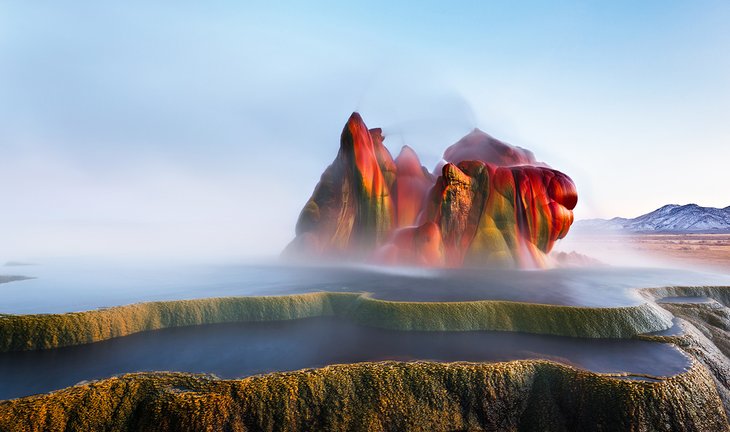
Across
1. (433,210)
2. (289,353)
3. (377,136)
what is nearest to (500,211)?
(433,210)

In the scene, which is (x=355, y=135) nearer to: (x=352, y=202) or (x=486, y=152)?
(x=352, y=202)

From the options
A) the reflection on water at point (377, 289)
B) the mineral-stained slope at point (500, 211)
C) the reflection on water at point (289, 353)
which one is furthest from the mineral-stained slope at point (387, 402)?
the mineral-stained slope at point (500, 211)

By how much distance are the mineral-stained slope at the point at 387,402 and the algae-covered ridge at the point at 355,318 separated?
24.2 feet

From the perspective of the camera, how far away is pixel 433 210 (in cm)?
5522

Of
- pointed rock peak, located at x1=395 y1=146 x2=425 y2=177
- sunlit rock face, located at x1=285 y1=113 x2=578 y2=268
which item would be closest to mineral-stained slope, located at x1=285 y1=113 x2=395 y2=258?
sunlit rock face, located at x1=285 y1=113 x2=578 y2=268

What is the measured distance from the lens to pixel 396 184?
63.6m

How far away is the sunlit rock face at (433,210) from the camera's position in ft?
173

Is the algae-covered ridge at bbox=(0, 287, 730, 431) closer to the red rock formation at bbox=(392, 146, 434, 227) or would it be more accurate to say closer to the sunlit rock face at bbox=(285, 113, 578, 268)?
the sunlit rock face at bbox=(285, 113, 578, 268)

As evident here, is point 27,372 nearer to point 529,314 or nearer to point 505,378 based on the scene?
point 505,378

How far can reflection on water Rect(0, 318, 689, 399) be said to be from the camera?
59.4ft

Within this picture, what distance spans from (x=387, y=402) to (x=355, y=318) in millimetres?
11463

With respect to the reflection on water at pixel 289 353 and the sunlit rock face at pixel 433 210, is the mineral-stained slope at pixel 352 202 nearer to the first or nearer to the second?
the sunlit rock face at pixel 433 210

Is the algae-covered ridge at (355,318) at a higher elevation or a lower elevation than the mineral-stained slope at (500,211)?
lower

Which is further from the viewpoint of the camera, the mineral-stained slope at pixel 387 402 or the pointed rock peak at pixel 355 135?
the pointed rock peak at pixel 355 135
